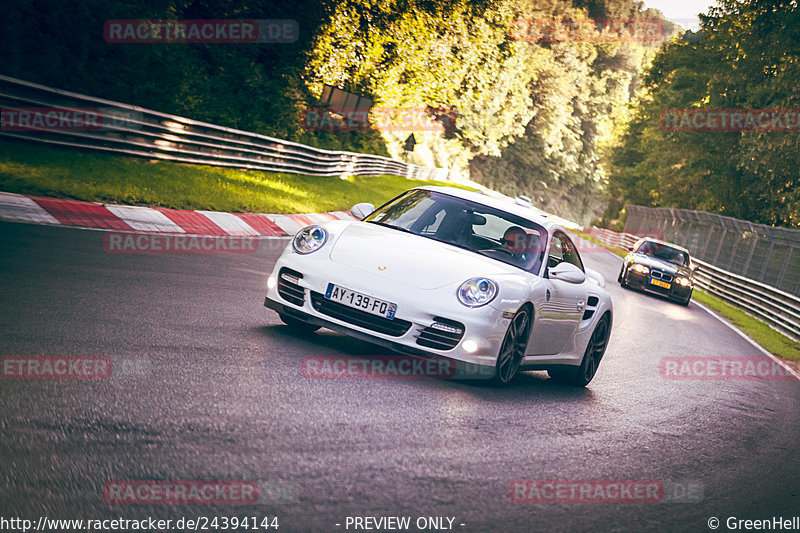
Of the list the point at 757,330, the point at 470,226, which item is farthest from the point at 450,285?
the point at 757,330

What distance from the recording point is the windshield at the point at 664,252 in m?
23.3

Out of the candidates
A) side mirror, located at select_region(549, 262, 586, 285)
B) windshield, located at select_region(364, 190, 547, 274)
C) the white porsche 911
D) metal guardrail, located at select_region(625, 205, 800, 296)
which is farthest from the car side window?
metal guardrail, located at select_region(625, 205, 800, 296)

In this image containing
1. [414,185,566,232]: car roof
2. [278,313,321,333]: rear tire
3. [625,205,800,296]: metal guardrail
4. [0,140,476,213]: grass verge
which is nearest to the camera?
[278,313,321,333]: rear tire

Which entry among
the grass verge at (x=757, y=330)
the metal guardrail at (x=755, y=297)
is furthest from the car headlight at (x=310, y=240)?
the metal guardrail at (x=755, y=297)

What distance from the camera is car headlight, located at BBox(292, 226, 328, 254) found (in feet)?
22.9

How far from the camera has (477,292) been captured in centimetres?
646

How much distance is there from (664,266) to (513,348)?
16610 millimetres

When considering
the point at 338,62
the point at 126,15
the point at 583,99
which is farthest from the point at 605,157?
the point at 126,15

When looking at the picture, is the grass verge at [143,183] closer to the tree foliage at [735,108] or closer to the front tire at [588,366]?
the front tire at [588,366]

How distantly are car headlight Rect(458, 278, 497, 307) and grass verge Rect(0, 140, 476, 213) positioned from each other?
7.25m

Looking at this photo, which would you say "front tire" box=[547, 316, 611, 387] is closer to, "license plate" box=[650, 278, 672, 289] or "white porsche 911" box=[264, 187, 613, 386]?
"white porsche 911" box=[264, 187, 613, 386]

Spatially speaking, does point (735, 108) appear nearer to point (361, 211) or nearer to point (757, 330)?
point (757, 330)

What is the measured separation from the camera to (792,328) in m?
20.4

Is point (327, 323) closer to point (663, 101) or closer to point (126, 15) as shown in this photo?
point (126, 15)
